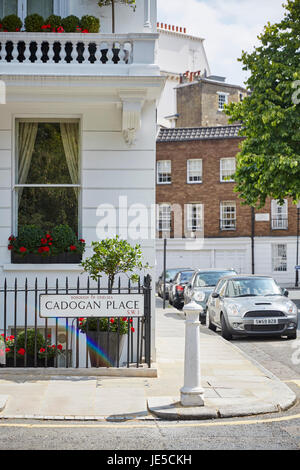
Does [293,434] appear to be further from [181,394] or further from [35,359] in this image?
[35,359]

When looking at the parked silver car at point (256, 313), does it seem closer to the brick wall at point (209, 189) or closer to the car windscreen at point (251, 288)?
the car windscreen at point (251, 288)

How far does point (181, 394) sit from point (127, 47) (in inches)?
245

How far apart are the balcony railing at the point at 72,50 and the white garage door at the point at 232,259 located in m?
38.0

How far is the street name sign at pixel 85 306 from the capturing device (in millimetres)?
10305

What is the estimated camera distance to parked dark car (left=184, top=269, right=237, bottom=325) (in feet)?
71.1

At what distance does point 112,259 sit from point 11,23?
4428mm

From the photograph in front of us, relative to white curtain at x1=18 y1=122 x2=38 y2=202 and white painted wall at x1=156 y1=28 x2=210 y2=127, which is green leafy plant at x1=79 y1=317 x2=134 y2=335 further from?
white painted wall at x1=156 y1=28 x2=210 y2=127

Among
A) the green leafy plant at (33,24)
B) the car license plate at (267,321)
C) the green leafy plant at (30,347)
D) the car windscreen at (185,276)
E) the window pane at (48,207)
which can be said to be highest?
the green leafy plant at (33,24)

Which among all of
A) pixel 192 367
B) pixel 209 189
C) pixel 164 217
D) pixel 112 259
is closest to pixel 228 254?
pixel 209 189

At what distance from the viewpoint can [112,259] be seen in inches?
429

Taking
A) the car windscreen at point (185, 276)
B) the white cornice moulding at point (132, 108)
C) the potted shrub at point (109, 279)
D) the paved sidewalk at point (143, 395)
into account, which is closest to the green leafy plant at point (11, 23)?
the white cornice moulding at point (132, 108)

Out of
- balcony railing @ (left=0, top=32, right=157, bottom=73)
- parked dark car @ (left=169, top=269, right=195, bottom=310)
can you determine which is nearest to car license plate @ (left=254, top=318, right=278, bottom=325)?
balcony railing @ (left=0, top=32, right=157, bottom=73)

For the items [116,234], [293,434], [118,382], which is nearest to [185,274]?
[116,234]

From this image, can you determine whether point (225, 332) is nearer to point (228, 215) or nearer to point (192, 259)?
point (192, 259)
